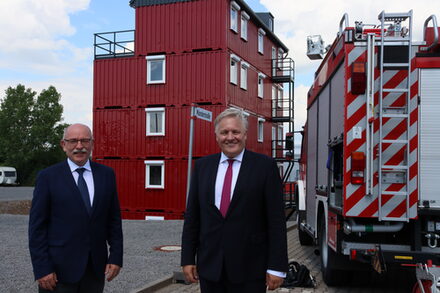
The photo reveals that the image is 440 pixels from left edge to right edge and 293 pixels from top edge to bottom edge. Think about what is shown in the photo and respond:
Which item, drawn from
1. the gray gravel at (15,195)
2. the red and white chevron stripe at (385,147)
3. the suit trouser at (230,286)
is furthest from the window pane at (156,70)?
the suit trouser at (230,286)

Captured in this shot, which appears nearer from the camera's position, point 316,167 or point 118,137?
point 316,167

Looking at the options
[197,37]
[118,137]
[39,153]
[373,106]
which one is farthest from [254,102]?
[39,153]

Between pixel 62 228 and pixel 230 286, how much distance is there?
4.03 feet

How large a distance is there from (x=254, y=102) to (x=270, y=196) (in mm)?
25653

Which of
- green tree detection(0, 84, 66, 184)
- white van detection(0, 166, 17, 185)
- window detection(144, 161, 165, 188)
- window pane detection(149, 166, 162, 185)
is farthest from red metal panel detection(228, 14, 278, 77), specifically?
white van detection(0, 166, 17, 185)

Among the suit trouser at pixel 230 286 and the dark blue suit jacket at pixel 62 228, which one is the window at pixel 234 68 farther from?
the suit trouser at pixel 230 286

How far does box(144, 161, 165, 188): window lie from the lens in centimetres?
2500

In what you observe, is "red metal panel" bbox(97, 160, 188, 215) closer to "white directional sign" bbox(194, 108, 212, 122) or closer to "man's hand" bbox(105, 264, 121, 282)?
"white directional sign" bbox(194, 108, 212, 122)

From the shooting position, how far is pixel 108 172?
398 cm

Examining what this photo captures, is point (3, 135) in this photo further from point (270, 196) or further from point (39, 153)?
point (270, 196)

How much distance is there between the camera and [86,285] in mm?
3773

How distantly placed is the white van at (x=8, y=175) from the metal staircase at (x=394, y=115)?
5576 centimetres

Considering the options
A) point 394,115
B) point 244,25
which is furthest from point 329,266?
point 244,25

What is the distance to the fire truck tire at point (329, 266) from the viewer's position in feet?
23.7
